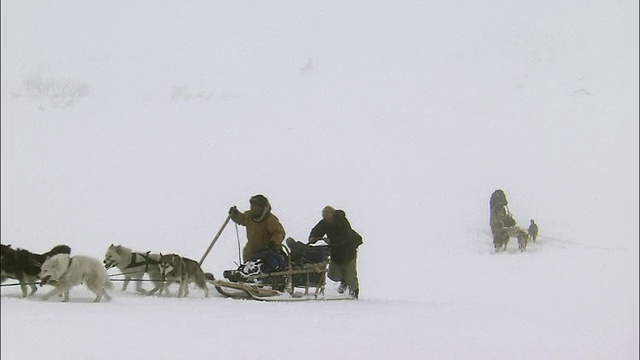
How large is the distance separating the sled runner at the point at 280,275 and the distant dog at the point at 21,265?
5.24 feet

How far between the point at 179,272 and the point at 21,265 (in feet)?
4.41

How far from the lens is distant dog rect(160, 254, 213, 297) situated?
5477mm

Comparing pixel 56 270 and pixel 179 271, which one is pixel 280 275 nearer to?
pixel 179 271

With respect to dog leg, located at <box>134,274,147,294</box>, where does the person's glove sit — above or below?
above

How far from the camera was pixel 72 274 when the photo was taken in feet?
14.6

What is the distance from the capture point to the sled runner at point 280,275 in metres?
6.03

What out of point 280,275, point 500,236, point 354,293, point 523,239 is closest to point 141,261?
point 280,275

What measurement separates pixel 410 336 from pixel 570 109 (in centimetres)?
1907

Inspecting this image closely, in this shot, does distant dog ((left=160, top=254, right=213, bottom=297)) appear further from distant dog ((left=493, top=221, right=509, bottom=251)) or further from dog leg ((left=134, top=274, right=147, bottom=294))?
distant dog ((left=493, top=221, right=509, bottom=251))

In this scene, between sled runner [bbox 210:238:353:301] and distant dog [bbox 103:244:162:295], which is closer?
distant dog [bbox 103:244:162:295]

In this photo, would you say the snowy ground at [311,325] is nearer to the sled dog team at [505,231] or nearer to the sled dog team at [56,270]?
the sled dog team at [56,270]

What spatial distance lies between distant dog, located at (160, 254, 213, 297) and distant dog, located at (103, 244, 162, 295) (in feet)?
0.23

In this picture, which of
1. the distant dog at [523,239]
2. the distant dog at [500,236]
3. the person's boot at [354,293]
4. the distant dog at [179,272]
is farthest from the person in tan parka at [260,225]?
the distant dog at [523,239]

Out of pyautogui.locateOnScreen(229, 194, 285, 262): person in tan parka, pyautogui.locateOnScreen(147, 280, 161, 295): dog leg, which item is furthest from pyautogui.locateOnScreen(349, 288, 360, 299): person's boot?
pyautogui.locateOnScreen(147, 280, 161, 295): dog leg
